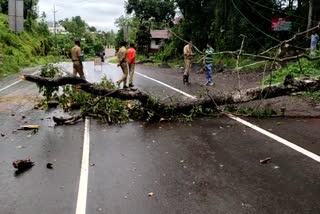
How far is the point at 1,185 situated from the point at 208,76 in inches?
465

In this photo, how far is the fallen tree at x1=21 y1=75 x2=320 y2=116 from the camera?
875 centimetres

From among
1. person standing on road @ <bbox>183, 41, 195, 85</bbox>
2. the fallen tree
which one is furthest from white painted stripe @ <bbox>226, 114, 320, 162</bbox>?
person standing on road @ <bbox>183, 41, 195, 85</bbox>

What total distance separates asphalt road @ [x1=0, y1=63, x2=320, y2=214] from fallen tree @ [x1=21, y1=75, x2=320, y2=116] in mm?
657

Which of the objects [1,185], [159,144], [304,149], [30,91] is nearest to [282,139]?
[304,149]

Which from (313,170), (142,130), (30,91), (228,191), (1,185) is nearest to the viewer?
(228,191)

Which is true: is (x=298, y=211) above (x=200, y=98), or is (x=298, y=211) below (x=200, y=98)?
below

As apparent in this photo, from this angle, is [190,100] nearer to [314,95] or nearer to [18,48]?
[314,95]

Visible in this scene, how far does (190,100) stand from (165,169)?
3.87 meters

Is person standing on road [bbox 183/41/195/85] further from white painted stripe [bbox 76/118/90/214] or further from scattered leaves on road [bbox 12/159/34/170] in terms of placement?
scattered leaves on road [bbox 12/159/34/170]

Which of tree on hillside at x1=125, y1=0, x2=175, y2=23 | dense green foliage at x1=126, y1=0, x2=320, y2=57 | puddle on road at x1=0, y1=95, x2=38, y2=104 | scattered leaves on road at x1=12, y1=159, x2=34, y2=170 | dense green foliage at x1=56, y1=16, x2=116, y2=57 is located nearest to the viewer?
scattered leaves on road at x1=12, y1=159, x2=34, y2=170

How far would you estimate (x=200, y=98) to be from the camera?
30.3 ft

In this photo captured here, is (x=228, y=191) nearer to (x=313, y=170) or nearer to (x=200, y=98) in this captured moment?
(x=313, y=170)

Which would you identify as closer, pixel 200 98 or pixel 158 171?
pixel 158 171

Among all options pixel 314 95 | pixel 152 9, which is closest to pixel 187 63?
Result: pixel 314 95
